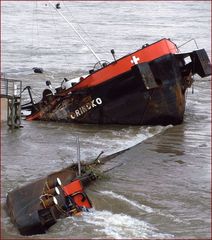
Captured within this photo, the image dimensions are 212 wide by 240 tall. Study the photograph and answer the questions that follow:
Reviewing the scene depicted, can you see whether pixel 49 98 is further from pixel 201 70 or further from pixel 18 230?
pixel 18 230

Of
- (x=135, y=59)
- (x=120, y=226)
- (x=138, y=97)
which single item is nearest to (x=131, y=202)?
(x=120, y=226)

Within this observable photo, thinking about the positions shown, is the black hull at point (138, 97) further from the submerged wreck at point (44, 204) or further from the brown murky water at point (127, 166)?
the submerged wreck at point (44, 204)

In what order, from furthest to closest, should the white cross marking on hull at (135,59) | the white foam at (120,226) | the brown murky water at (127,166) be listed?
the white cross marking on hull at (135,59) → the brown murky water at (127,166) → the white foam at (120,226)

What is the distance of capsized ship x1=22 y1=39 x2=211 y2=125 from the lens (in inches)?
555

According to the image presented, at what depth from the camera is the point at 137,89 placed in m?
14.3

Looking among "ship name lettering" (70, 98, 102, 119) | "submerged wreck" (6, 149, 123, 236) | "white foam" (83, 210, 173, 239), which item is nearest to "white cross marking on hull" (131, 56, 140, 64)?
"ship name lettering" (70, 98, 102, 119)

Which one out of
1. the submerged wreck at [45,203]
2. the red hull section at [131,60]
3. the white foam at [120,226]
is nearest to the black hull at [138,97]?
the red hull section at [131,60]

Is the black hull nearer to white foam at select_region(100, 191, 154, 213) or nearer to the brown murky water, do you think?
the brown murky water

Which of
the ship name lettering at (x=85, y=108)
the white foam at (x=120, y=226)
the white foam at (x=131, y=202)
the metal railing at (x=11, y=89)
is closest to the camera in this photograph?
the white foam at (x=120, y=226)

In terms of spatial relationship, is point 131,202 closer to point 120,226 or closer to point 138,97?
point 120,226

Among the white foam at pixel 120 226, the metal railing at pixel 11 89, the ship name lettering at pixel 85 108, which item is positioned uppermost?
the metal railing at pixel 11 89

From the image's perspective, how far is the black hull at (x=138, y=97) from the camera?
46.4 ft

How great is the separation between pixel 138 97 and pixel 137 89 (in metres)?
0.21

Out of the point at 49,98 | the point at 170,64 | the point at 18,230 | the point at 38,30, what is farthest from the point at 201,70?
the point at 38,30
